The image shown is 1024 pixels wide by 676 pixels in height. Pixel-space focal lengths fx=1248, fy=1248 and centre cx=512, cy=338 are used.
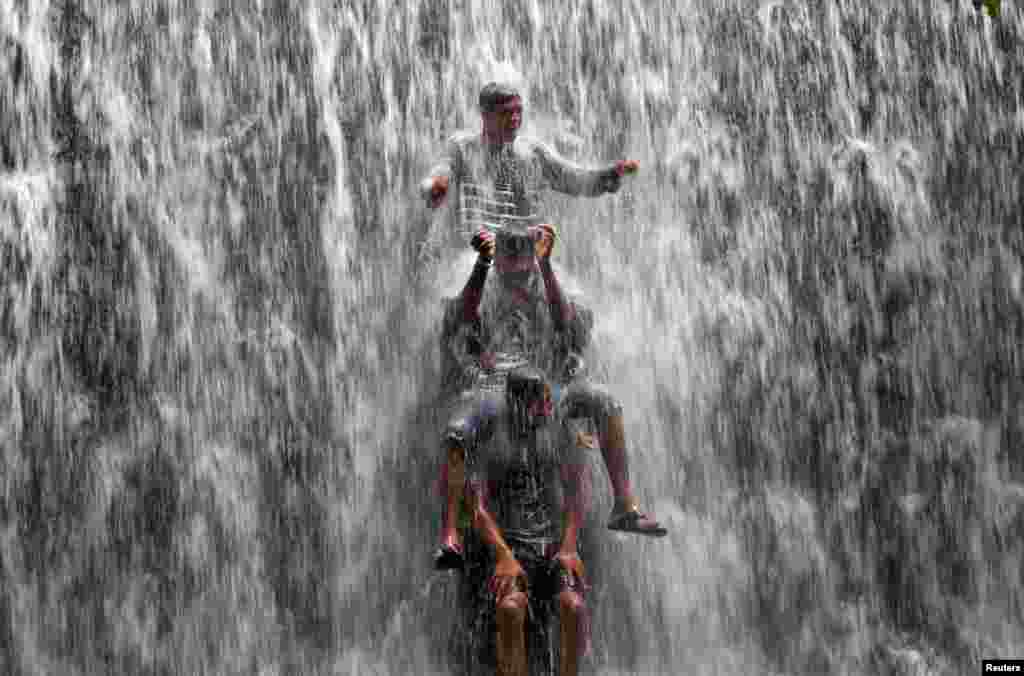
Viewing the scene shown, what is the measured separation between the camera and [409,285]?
7.48 m

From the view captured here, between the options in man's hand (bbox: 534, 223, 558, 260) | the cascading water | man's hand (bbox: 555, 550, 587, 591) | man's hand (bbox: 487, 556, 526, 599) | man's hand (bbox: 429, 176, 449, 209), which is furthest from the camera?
the cascading water

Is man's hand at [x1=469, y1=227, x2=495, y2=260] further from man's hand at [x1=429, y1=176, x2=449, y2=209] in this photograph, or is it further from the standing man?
the standing man

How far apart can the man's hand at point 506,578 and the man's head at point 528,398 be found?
0.66 meters

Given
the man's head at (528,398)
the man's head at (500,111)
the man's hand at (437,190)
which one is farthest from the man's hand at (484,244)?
the man's head at (500,111)

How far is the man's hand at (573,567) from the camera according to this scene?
575 cm

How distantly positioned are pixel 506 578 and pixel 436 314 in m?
1.76

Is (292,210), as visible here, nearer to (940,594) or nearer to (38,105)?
(38,105)

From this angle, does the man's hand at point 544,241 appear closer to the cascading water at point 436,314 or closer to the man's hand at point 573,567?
the cascading water at point 436,314

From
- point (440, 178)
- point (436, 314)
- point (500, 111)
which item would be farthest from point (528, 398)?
point (500, 111)

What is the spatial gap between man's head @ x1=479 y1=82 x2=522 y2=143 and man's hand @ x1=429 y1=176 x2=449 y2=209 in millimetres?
426

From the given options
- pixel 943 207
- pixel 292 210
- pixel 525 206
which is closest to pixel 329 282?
pixel 292 210

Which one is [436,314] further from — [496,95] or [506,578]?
[506,578]

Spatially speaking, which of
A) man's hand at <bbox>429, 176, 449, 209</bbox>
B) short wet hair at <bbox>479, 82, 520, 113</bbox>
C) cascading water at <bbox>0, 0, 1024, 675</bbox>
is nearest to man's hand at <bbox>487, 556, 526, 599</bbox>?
cascading water at <bbox>0, 0, 1024, 675</bbox>

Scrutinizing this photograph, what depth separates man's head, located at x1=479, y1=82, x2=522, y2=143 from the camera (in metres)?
6.55
